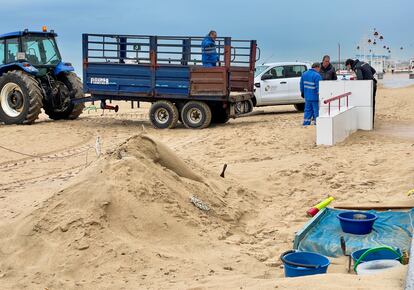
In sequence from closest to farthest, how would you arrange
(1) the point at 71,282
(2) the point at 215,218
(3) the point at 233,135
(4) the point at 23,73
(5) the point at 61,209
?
(1) the point at 71,282 < (5) the point at 61,209 < (2) the point at 215,218 < (3) the point at 233,135 < (4) the point at 23,73

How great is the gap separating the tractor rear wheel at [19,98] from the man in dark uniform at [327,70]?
778cm

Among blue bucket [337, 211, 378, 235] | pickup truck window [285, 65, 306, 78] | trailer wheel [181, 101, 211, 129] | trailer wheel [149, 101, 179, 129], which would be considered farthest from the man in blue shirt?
blue bucket [337, 211, 378, 235]

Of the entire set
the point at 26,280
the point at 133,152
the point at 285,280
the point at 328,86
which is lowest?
the point at 26,280

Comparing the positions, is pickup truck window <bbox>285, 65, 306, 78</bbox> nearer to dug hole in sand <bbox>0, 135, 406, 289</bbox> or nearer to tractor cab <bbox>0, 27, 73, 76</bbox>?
tractor cab <bbox>0, 27, 73, 76</bbox>

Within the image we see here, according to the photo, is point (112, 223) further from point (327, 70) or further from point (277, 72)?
point (277, 72)

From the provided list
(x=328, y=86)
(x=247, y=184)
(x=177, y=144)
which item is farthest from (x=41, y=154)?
(x=328, y=86)

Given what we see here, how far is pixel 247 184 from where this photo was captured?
934 cm

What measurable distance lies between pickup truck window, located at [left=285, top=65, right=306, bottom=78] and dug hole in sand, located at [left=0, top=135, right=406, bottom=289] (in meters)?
12.6

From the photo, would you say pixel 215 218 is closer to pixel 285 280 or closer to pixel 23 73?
pixel 285 280

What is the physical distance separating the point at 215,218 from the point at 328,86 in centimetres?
762

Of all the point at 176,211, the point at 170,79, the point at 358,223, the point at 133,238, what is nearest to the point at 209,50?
the point at 170,79

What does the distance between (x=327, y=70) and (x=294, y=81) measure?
4104 millimetres

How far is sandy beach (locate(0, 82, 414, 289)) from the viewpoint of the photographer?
5465mm

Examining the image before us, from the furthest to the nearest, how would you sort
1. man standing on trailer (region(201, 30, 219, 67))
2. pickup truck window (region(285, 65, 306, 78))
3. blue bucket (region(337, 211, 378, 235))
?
pickup truck window (region(285, 65, 306, 78)) < man standing on trailer (region(201, 30, 219, 67)) < blue bucket (region(337, 211, 378, 235))
